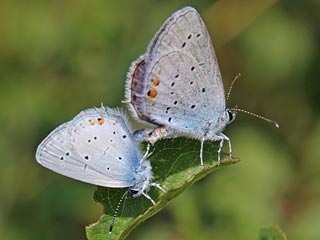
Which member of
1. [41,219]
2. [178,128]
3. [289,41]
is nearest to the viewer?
[178,128]

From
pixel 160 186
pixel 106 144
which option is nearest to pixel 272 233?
pixel 160 186

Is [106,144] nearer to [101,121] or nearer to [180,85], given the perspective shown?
[101,121]

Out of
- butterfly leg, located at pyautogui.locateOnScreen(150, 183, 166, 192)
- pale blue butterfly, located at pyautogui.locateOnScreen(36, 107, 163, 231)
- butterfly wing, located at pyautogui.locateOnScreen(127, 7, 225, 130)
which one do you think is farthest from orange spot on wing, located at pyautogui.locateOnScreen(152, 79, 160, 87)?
butterfly leg, located at pyautogui.locateOnScreen(150, 183, 166, 192)

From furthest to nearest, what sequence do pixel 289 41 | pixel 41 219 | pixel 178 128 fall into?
1. pixel 289 41
2. pixel 41 219
3. pixel 178 128

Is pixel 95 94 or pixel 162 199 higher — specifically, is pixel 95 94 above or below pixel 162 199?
below

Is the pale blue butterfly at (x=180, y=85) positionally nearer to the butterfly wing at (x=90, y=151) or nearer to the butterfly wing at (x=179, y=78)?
the butterfly wing at (x=179, y=78)

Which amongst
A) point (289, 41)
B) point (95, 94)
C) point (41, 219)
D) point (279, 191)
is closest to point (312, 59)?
point (289, 41)

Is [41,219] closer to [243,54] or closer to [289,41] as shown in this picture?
[243,54]
